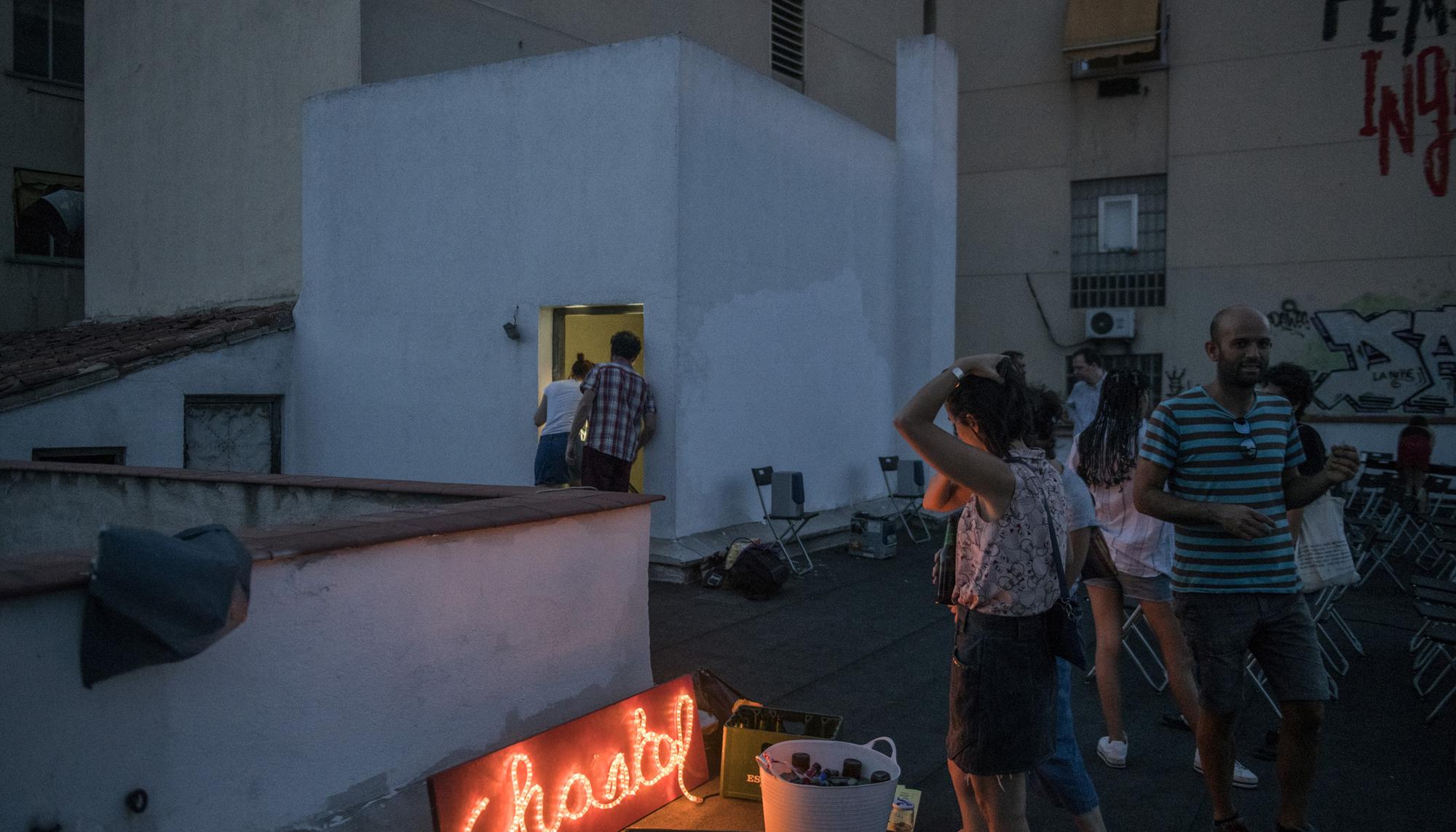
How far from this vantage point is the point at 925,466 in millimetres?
12266

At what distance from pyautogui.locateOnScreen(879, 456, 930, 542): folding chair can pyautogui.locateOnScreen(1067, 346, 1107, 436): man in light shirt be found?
1.87 metres

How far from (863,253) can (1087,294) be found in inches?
223

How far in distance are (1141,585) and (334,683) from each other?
11.1 feet

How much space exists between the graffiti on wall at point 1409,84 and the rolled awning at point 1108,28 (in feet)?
8.00

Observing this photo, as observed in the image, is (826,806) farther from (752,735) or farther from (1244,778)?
(1244,778)

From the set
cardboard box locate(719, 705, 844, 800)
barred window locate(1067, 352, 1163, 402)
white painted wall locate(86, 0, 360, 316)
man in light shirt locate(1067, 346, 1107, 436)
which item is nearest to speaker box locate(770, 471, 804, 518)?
man in light shirt locate(1067, 346, 1107, 436)

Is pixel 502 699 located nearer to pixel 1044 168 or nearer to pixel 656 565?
pixel 656 565

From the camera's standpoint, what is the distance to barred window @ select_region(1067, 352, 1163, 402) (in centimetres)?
1543

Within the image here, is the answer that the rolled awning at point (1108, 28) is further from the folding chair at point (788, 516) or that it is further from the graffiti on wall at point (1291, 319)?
the folding chair at point (788, 516)

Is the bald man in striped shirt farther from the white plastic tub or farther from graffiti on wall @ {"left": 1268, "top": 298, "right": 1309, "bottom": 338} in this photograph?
graffiti on wall @ {"left": 1268, "top": 298, "right": 1309, "bottom": 338}

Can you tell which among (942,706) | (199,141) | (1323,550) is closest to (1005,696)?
(942,706)

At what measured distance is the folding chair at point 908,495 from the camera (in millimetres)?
11414

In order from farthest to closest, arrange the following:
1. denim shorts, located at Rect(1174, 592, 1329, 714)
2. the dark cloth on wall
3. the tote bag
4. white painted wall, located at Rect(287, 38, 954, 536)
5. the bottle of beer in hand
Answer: white painted wall, located at Rect(287, 38, 954, 536) < the tote bag < denim shorts, located at Rect(1174, 592, 1329, 714) < the bottle of beer in hand < the dark cloth on wall

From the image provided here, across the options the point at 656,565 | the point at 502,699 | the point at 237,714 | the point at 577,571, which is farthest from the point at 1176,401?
the point at 656,565
